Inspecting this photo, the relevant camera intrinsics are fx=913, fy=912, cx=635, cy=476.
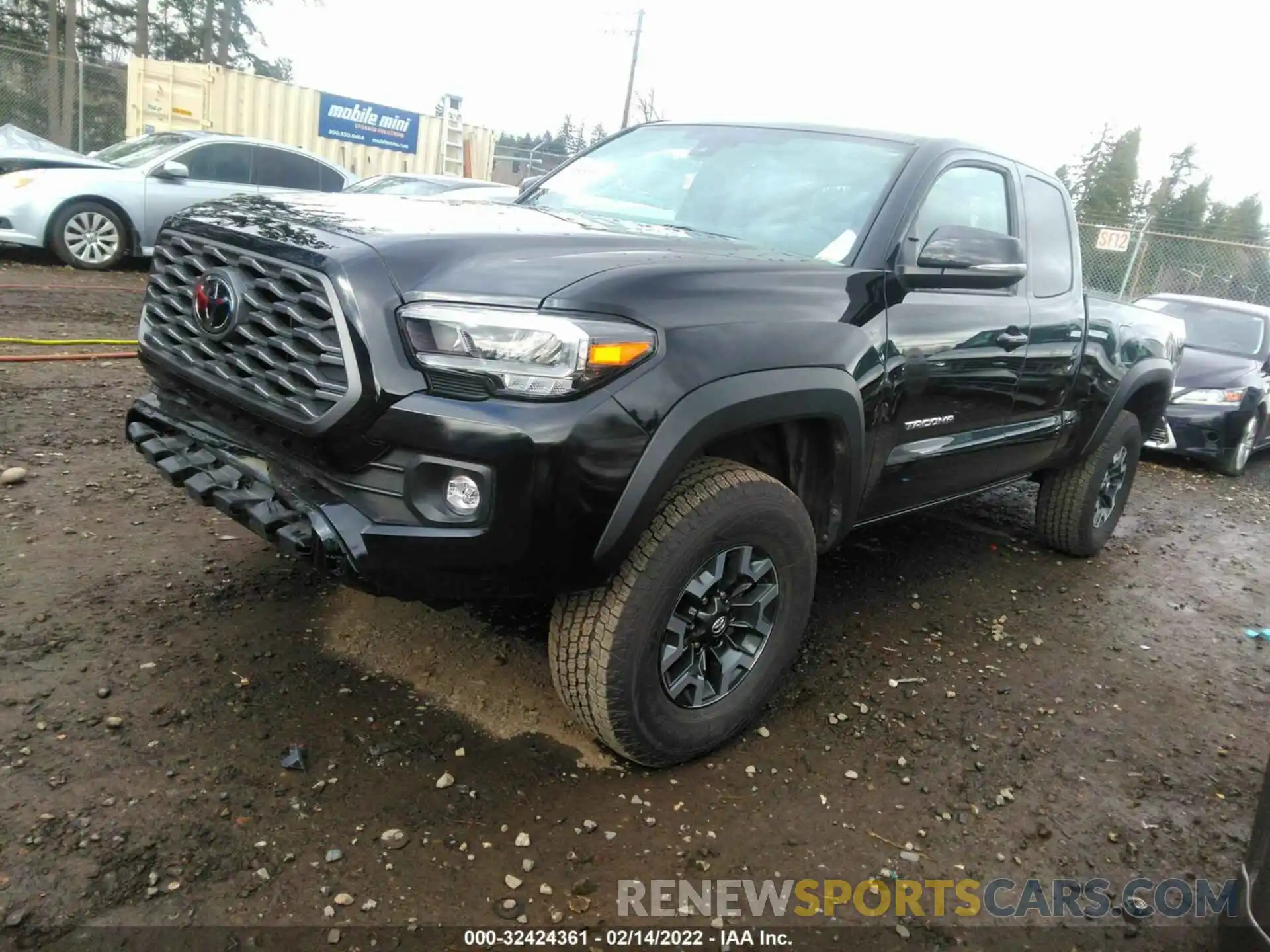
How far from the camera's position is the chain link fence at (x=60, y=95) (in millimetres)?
15820

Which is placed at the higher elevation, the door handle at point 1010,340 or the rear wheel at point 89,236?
the door handle at point 1010,340

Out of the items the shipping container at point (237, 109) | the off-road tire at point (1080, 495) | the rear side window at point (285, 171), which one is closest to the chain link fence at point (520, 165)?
the shipping container at point (237, 109)

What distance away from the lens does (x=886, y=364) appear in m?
2.92

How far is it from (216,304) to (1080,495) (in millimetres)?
4170

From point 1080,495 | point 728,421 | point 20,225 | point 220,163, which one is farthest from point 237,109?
point 728,421

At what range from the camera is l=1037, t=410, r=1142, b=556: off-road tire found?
4.71 metres

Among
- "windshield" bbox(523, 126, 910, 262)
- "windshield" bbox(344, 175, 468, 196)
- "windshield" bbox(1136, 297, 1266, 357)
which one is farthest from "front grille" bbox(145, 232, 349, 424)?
"windshield" bbox(344, 175, 468, 196)

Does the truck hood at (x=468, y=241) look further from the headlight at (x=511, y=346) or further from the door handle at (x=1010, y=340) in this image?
the door handle at (x=1010, y=340)

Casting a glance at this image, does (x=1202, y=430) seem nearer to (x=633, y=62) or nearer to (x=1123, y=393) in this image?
(x=1123, y=393)

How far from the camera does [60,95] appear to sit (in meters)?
16.4

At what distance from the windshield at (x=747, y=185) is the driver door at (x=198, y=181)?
736 centimetres

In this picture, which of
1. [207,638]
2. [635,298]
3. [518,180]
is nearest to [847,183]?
[635,298]

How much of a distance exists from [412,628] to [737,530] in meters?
1.35

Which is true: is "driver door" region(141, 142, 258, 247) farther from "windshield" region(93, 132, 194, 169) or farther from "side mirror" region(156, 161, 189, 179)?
"windshield" region(93, 132, 194, 169)
